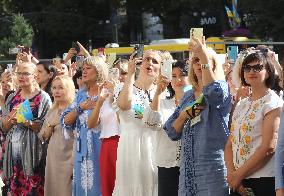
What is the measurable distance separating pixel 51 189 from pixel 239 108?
3.37 m

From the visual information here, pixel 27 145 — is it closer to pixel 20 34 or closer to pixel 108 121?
pixel 108 121

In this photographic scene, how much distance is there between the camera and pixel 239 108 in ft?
18.1

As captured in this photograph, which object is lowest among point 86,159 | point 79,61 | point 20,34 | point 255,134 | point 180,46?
point 86,159

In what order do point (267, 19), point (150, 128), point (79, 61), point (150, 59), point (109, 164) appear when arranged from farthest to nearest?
point (267, 19), point (79, 61), point (109, 164), point (150, 59), point (150, 128)

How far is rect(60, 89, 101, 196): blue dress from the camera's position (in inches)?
302

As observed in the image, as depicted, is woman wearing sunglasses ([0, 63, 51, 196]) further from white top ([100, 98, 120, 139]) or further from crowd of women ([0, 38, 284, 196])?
white top ([100, 98, 120, 139])

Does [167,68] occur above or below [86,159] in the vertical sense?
above

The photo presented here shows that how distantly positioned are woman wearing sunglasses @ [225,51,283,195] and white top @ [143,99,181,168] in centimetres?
99

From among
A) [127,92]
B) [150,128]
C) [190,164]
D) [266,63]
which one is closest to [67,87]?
[127,92]

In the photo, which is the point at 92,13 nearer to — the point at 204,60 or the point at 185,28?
the point at 185,28

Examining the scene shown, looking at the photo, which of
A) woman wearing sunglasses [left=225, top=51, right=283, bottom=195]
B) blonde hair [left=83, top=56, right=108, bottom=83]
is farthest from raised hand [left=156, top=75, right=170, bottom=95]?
blonde hair [left=83, top=56, right=108, bottom=83]

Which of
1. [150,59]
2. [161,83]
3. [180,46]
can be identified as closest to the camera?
[161,83]

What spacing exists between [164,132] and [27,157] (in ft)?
8.06

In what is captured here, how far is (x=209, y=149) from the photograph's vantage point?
5484mm
